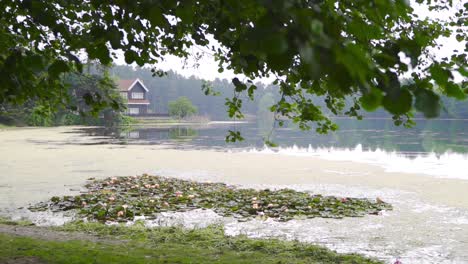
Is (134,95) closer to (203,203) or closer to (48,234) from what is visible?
(203,203)

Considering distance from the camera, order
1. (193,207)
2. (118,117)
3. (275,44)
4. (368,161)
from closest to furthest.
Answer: (275,44), (193,207), (368,161), (118,117)

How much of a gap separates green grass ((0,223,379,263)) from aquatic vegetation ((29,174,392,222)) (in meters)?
1.26

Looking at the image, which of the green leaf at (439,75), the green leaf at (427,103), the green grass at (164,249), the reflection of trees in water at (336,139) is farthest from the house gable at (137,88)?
the green leaf at (427,103)

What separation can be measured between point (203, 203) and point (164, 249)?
11.7 feet

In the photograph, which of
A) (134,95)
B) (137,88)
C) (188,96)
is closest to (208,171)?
(134,95)

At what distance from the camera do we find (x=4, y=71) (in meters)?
3.30

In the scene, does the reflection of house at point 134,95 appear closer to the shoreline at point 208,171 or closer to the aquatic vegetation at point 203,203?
the shoreline at point 208,171

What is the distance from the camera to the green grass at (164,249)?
15.4 feet

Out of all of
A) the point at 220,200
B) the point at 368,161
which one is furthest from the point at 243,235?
the point at 368,161

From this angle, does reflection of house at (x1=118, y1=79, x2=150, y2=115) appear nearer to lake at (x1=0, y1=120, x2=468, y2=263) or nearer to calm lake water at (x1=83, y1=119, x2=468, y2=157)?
calm lake water at (x1=83, y1=119, x2=468, y2=157)

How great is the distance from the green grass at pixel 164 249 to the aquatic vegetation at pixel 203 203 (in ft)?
4.14

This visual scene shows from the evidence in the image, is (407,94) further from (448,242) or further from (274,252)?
(448,242)

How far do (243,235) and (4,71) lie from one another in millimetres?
4285

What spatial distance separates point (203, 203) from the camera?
29.3ft
